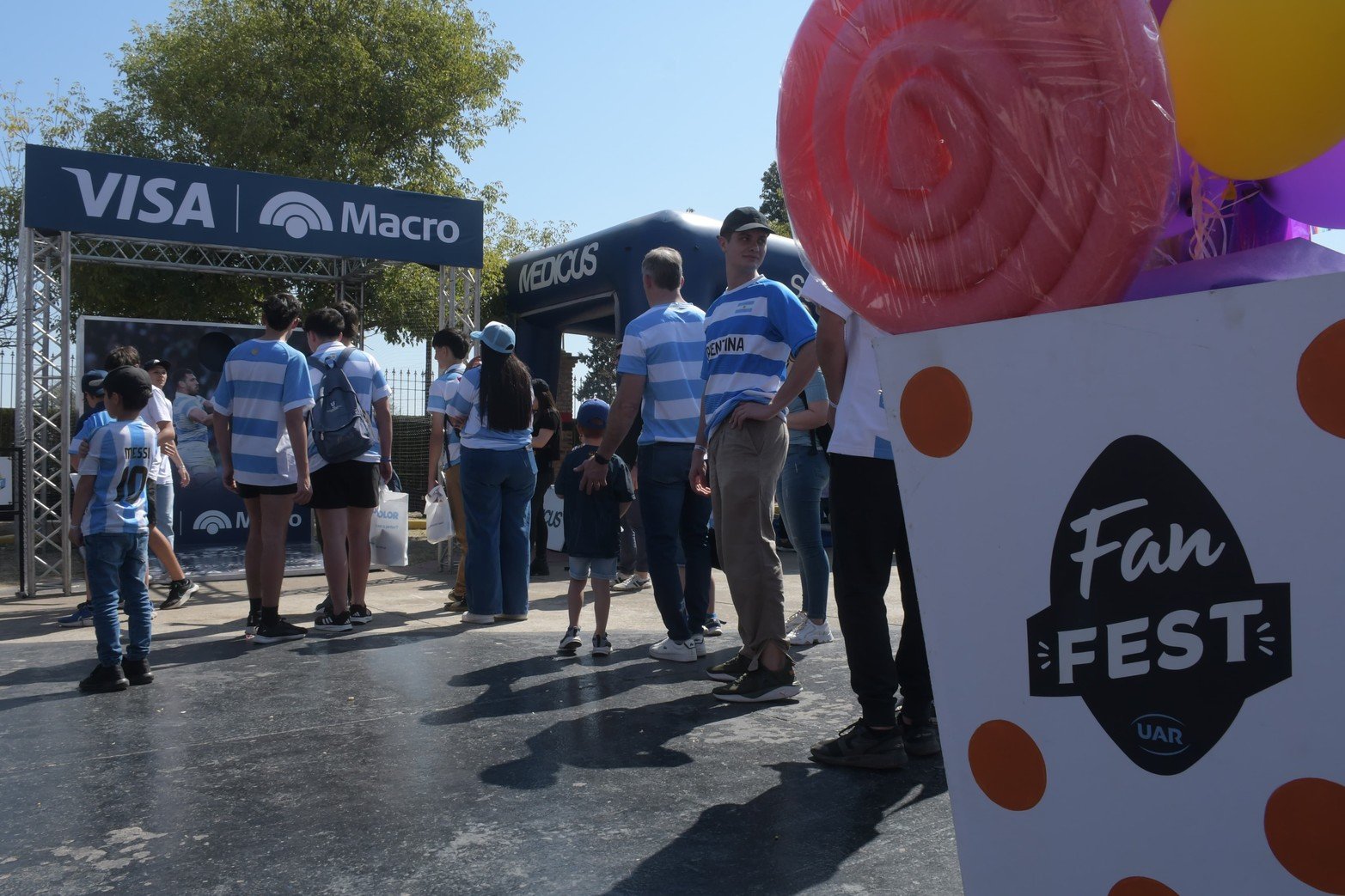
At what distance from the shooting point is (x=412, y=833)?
291 cm

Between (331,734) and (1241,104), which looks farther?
(331,734)

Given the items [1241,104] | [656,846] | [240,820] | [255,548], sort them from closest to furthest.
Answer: [1241,104] < [656,846] < [240,820] < [255,548]

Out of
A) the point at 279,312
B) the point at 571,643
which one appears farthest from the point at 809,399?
the point at 279,312

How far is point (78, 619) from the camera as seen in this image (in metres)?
6.76

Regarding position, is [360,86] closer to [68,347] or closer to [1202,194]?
[68,347]

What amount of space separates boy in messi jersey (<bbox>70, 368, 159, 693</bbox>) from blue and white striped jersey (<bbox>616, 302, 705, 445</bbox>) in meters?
2.32

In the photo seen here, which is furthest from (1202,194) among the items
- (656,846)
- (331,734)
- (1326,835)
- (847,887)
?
(331,734)

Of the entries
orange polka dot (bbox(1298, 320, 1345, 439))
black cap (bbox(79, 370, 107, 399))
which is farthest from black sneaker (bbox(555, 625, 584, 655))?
orange polka dot (bbox(1298, 320, 1345, 439))

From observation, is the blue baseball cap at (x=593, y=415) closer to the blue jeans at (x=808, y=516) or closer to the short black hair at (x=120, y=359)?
the blue jeans at (x=808, y=516)

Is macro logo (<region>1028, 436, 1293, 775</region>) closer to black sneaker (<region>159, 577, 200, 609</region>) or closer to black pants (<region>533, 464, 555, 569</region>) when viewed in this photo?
black sneaker (<region>159, 577, 200, 609</region>)

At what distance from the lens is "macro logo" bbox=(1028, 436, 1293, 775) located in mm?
1273

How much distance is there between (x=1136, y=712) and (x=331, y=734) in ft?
10.6

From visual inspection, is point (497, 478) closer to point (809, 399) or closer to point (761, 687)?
point (809, 399)

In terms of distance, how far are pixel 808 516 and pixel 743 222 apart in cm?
181
